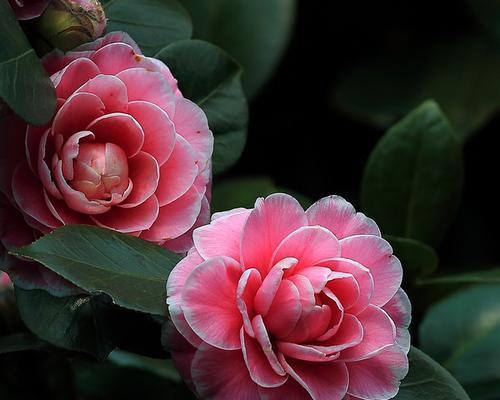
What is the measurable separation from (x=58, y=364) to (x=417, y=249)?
0.38 meters

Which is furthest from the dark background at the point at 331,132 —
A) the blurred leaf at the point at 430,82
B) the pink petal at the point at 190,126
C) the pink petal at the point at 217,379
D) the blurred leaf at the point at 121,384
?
the pink petal at the point at 217,379

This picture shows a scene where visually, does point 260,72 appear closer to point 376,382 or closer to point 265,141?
point 265,141

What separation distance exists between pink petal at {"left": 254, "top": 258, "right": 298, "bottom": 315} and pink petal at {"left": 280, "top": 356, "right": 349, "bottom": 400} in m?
0.04

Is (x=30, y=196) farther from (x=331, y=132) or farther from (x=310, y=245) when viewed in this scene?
(x=331, y=132)

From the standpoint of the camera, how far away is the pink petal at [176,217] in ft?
2.48

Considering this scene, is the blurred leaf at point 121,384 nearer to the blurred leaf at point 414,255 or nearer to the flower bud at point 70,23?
the blurred leaf at point 414,255

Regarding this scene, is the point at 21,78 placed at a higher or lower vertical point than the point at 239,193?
higher

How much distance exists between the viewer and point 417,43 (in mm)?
1897

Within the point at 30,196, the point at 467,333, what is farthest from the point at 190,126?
the point at 467,333

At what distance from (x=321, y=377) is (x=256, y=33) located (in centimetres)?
91

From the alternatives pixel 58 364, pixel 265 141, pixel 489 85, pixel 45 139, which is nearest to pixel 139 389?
pixel 58 364

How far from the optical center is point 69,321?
2.43ft

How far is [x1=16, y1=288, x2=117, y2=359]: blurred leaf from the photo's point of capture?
73cm

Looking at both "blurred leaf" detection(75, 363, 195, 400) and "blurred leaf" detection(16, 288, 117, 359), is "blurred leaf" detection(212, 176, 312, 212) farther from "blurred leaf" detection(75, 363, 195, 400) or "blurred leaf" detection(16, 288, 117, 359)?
"blurred leaf" detection(16, 288, 117, 359)
